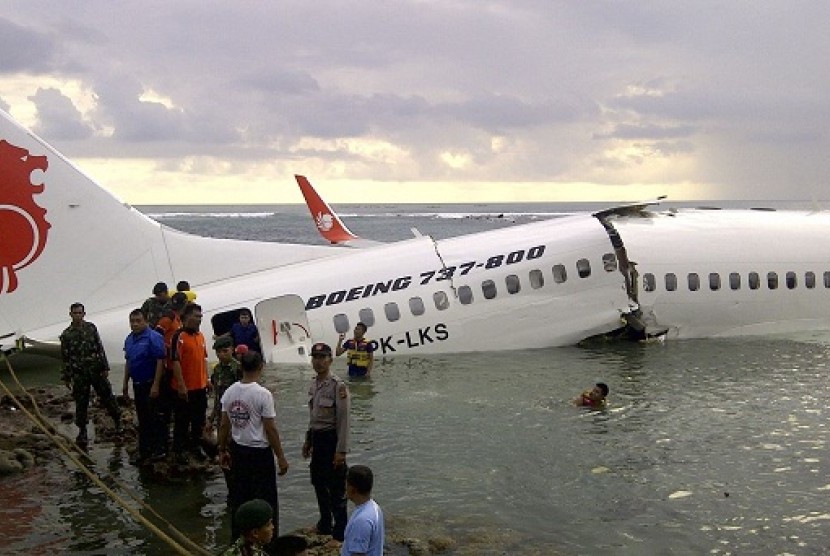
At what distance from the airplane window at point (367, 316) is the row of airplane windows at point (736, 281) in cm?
648

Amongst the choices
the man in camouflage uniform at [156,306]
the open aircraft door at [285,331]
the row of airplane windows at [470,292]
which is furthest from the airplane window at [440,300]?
the man in camouflage uniform at [156,306]

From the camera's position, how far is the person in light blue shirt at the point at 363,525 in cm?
557

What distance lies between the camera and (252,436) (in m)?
7.63

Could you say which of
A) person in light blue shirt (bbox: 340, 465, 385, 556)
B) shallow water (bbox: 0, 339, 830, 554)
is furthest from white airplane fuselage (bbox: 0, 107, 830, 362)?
person in light blue shirt (bbox: 340, 465, 385, 556)

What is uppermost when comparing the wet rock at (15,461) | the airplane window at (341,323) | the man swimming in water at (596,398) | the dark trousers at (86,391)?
the airplane window at (341,323)

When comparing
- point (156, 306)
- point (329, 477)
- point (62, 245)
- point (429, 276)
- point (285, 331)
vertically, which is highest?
point (62, 245)

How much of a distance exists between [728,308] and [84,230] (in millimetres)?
14578

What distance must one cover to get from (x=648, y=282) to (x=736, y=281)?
217cm

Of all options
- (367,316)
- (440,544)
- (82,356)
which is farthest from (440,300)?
(440,544)

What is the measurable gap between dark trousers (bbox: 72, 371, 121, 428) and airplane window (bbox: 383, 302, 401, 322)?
23.4 ft

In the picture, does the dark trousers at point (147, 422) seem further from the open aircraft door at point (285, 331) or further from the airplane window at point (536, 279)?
the airplane window at point (536, 279)

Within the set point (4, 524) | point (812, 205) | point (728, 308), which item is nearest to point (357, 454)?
point (4, 524)

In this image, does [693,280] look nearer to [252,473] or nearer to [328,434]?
[328,434]

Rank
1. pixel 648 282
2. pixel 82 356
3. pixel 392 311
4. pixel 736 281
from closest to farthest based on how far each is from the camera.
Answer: pixel 82 356 → pixel 392 311 → pixel 648 282 → pixel 736 281
